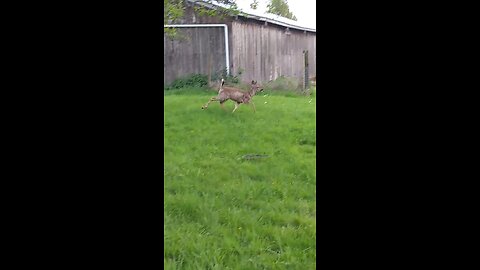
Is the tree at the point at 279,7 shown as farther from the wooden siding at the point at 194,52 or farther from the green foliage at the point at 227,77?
the green foliage at the point at 227,77

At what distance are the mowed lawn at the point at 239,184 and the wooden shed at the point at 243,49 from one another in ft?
0.92

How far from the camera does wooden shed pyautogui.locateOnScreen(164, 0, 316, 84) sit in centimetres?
342

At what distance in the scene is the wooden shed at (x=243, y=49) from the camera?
3.42 m

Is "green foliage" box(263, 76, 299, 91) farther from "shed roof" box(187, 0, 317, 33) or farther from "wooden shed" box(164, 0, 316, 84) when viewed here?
"shed roof" box(187, 0, 317, 33)

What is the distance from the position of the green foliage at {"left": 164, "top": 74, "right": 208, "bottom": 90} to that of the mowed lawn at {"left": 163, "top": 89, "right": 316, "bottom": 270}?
8 centimetres

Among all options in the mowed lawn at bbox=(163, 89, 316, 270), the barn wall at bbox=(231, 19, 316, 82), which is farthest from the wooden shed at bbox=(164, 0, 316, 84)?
the mowed lawn at bbox=(163, 89, 316, 270)

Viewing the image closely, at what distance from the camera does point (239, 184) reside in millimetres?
2152

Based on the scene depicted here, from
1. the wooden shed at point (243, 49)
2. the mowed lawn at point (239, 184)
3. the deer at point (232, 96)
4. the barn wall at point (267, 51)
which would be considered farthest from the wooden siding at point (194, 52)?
the deer at point (232, 96)

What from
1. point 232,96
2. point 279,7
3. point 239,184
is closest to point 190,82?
point 232,96
